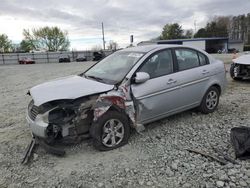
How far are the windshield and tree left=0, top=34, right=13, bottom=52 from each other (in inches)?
2893

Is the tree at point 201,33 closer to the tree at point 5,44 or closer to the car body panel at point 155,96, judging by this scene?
the tree at point 5,44

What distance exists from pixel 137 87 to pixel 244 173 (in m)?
2.00

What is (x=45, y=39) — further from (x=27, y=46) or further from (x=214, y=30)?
(x=214, y=30)

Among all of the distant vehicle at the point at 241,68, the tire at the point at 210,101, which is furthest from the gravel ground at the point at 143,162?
the distant vehicle at the point at 241,68

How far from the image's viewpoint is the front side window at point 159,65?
4.48 m

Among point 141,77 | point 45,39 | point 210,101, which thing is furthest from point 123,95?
point 45,39

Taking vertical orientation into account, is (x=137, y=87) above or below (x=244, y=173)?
above

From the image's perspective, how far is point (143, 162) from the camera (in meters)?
3.58

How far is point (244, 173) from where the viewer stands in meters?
3.18

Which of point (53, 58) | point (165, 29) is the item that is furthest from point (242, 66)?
point (165, 29)

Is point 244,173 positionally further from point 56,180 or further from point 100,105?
point 56,180

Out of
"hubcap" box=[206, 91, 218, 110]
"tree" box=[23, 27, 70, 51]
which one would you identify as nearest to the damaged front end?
"hubcap" box=[206, 91, 218, 110]

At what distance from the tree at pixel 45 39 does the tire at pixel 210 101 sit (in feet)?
231

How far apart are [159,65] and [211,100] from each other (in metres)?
1.67
